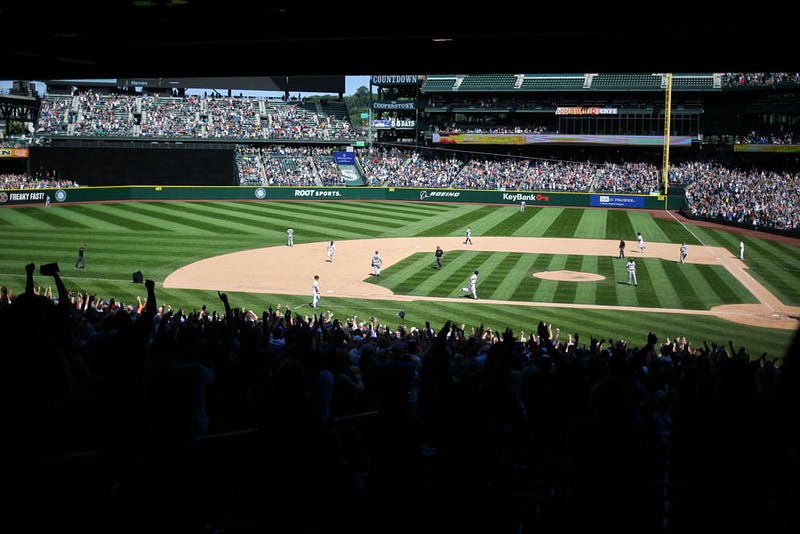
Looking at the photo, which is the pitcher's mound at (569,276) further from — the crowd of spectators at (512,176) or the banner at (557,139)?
the banner at (557,139)

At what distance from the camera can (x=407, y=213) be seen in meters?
63.2

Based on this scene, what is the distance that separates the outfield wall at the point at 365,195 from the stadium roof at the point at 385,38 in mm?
56543

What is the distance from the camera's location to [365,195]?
74.8 meters

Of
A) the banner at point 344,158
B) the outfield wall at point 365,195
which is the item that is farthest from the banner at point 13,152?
the banner at point 344,158

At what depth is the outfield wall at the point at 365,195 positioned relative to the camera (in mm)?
66250

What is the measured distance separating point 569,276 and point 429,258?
8.25 meters

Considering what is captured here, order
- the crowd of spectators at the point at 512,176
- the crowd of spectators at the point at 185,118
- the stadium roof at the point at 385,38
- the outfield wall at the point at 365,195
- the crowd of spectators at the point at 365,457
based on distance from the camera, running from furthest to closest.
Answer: the crowd of spectators at the point at 185,118 < the outfield wall at the point at 365,195 < the crowd of spectators at the point at 512,176 < the stadium roof at the point at 385,38 < the crowd of spectators at the point at 365,457

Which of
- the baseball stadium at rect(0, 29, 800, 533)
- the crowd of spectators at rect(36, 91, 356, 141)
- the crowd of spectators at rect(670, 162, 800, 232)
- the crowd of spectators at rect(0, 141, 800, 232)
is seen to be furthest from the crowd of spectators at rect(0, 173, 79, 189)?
the crowd of spectators at rect(670, 162, 800, 232)

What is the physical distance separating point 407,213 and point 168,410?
192 ft

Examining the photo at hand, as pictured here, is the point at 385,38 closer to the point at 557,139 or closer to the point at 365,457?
the point at 365,457

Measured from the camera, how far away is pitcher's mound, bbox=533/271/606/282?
34.7 metres

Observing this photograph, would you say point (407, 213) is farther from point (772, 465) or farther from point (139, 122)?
point (772, 465)

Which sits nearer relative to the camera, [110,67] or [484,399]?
[484,399]

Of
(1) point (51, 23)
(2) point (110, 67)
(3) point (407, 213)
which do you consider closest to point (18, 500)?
(1) point (51, 23)
